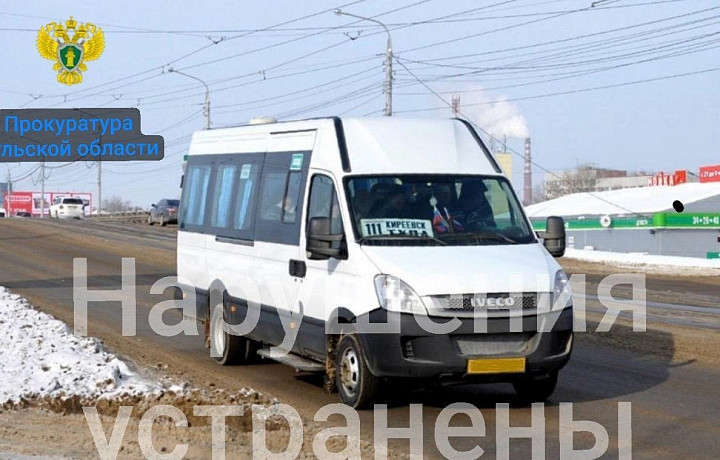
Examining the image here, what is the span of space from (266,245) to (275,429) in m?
3.42

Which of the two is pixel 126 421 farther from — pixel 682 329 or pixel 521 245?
pixel 682 329

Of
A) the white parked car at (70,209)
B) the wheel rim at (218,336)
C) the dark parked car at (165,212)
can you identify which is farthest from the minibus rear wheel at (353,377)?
the white parked car at (70,209)

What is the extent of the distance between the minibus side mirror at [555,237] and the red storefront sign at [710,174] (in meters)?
60.8

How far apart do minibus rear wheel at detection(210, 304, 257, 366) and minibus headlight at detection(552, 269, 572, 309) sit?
13.3ft

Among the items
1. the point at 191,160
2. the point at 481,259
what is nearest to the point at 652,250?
the point at 191,160

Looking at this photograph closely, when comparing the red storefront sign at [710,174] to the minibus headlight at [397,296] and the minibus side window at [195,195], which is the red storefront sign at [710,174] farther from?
the minibus headlight at [397,296]

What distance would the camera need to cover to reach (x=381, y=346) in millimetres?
9070

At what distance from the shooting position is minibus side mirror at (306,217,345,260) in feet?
32.0

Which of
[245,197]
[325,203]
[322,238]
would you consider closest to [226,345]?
[245,197]

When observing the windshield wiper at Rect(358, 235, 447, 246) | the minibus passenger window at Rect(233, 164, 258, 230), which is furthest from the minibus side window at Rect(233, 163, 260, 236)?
the windshield wiper at Rect(358, 235, 447, 246)

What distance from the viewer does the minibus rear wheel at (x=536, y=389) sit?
9.78 m

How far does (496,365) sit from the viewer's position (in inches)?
355

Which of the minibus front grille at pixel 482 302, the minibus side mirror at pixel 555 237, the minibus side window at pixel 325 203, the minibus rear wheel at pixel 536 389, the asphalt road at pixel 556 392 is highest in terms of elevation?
the minibus side window at pixel 325 203

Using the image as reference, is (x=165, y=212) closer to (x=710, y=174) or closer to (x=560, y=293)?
(x=710, y=174)
